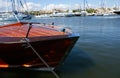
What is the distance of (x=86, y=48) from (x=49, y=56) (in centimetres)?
481

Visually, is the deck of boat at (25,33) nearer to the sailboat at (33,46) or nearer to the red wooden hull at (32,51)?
the sailboat at (33,46)

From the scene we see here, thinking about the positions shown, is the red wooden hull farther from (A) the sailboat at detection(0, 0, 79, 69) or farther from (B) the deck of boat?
(B) the deck of boat

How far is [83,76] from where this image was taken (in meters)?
8.17

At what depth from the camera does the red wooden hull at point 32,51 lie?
7.62 meters

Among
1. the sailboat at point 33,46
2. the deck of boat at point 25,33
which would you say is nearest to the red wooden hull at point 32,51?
the sailboat at point 33,46

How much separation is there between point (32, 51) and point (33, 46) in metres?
0.24

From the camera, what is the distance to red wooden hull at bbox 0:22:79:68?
25.0 ft

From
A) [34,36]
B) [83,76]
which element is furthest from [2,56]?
[83,76]

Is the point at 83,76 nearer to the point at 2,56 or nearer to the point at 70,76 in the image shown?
the point at 70,76

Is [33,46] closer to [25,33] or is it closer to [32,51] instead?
[32,51]

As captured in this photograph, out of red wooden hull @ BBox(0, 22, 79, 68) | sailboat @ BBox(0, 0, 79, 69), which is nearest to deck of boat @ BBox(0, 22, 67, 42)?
sailboat @ BBox(0, 0, 79, 69)

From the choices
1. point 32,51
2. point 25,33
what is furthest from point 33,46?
point 25,33

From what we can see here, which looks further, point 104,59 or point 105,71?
point 104,59

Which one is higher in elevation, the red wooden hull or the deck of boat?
the deck of boat
